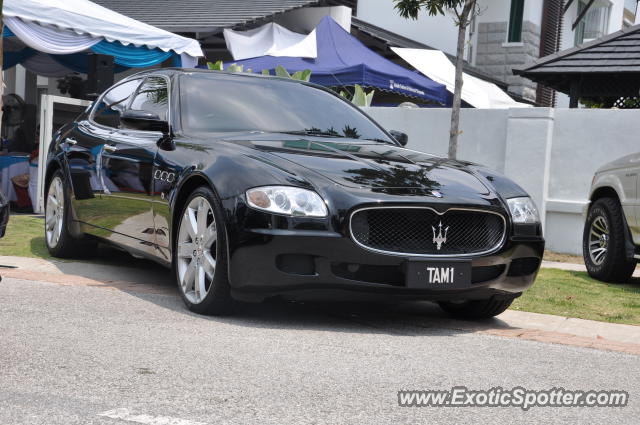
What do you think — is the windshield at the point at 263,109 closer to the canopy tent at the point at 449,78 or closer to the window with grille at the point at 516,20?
the canopy tent at the point at 449,78

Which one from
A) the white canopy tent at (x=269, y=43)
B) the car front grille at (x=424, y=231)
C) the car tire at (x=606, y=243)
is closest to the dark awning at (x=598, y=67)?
the white canopy tent at (x=269, y=43)

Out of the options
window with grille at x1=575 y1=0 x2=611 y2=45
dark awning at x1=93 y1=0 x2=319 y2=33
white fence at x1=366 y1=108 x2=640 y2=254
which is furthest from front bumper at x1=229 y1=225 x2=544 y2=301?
window with grille at x1=575 y1=0 x2=611 y2=45

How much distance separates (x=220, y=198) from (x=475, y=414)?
7.36 feet

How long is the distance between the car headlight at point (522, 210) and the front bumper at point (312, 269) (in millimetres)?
513

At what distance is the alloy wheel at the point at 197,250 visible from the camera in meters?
5.81

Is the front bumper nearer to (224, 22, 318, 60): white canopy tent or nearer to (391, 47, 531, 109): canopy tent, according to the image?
(224, 22, 318, 60): white canopy tent

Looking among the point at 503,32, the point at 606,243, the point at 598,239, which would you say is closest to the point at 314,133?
the point at 606,243

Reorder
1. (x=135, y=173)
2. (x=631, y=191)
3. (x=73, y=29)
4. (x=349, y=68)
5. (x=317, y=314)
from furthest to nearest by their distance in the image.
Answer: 1. (x=349, y=68)
2. (x=73, y=29)
3. (x=631, y=191)
4. (x=135, y=173)
5. (x=317, y=314)

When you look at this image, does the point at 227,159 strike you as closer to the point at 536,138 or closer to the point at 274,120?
the point at 274,120

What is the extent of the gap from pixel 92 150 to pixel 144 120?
4.21 ft

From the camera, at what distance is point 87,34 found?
12.8 m

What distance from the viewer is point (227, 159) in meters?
5.82

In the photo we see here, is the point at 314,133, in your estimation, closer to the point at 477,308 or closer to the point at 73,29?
the point at 477,308

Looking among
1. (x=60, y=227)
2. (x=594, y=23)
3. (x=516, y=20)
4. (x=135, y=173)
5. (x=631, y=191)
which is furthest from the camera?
(x=594, y=23)
